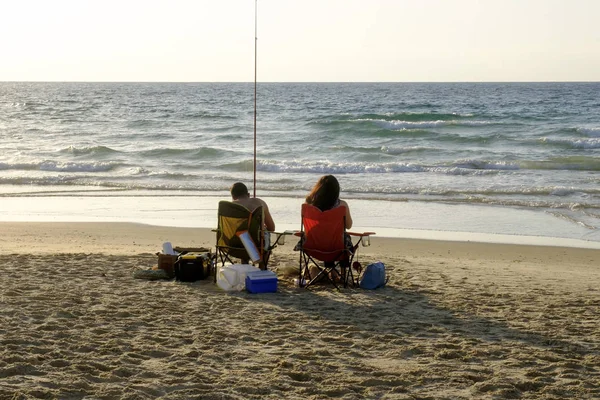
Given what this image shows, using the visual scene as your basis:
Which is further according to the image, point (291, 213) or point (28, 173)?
point (28, 173)

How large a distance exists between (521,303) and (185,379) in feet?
9.76

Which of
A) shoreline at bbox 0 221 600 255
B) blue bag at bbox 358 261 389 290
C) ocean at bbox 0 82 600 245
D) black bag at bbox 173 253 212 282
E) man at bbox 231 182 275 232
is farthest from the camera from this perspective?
ocean at bbox 0 82 600 245

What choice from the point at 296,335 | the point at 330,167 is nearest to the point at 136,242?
the point at 296,335

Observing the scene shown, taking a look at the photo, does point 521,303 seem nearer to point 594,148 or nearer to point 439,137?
point 594,148

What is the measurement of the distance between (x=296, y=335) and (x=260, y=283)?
1328mm

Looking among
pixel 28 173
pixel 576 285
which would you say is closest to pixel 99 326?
pixel 576 285

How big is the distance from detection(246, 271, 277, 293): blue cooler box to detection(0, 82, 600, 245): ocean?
4.00m

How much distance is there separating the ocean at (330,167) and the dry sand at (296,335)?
12.2ft

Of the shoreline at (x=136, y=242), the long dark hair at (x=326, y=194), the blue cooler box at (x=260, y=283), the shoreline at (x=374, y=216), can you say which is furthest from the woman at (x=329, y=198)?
the shoreline at (x=374, y=216)

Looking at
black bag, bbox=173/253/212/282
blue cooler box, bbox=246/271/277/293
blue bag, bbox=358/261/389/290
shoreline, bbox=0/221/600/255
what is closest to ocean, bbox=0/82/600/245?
shoreline, bbox=0/221/600/255

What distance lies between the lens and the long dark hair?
6660mm

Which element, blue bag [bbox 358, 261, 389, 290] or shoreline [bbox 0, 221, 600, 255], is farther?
shoreline [bbox 0, 221, 600, 255]

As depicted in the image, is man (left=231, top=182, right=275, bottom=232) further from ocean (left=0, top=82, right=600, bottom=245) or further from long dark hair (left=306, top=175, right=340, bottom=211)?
ocean (left=0, top=82, right=600, bottom=245)

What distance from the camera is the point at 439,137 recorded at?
26.8 m
